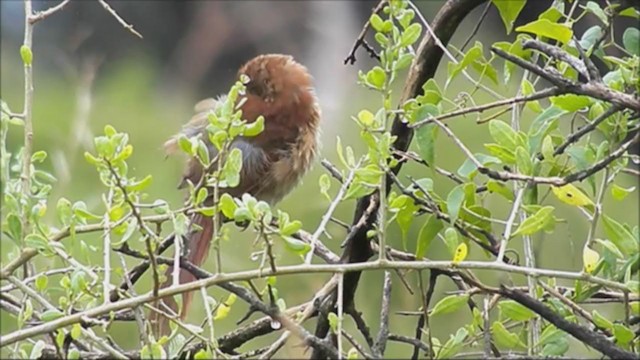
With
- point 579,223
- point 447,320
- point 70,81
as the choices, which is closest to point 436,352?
point 447,320

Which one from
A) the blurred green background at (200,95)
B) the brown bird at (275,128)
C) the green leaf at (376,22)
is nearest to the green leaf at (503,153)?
the green leaf at (376,22)

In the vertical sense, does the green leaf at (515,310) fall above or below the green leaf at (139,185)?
below

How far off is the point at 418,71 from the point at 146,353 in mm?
327

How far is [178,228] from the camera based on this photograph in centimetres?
70

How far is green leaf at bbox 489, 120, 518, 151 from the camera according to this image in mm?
714

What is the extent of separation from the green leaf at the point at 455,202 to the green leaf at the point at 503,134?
43mm

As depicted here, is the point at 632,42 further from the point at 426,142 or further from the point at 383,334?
the point at 383,334

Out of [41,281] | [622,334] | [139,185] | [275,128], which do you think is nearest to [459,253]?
[622,334]

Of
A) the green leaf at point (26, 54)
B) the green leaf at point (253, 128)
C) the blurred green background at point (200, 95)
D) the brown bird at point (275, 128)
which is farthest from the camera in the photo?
the blurred green background at point (200, 95)

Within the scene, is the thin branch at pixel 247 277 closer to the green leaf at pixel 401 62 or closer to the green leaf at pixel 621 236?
the green leaf at pixel 621 236

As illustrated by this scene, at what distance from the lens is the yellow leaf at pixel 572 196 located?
2.42 feet

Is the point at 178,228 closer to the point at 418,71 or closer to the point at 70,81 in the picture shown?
the point at 418,71

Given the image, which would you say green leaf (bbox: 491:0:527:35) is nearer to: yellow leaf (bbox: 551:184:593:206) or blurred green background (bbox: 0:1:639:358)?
yellow leaf (bbox: 551:184:593:206)

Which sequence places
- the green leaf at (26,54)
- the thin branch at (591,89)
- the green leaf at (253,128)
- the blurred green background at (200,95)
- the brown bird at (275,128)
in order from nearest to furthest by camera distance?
the thin branch at (591,89) → the green leaf at (253,128) → the green leaf at (26,54) → the brown bird at (275,128) → the blurred green background at (200,95)
